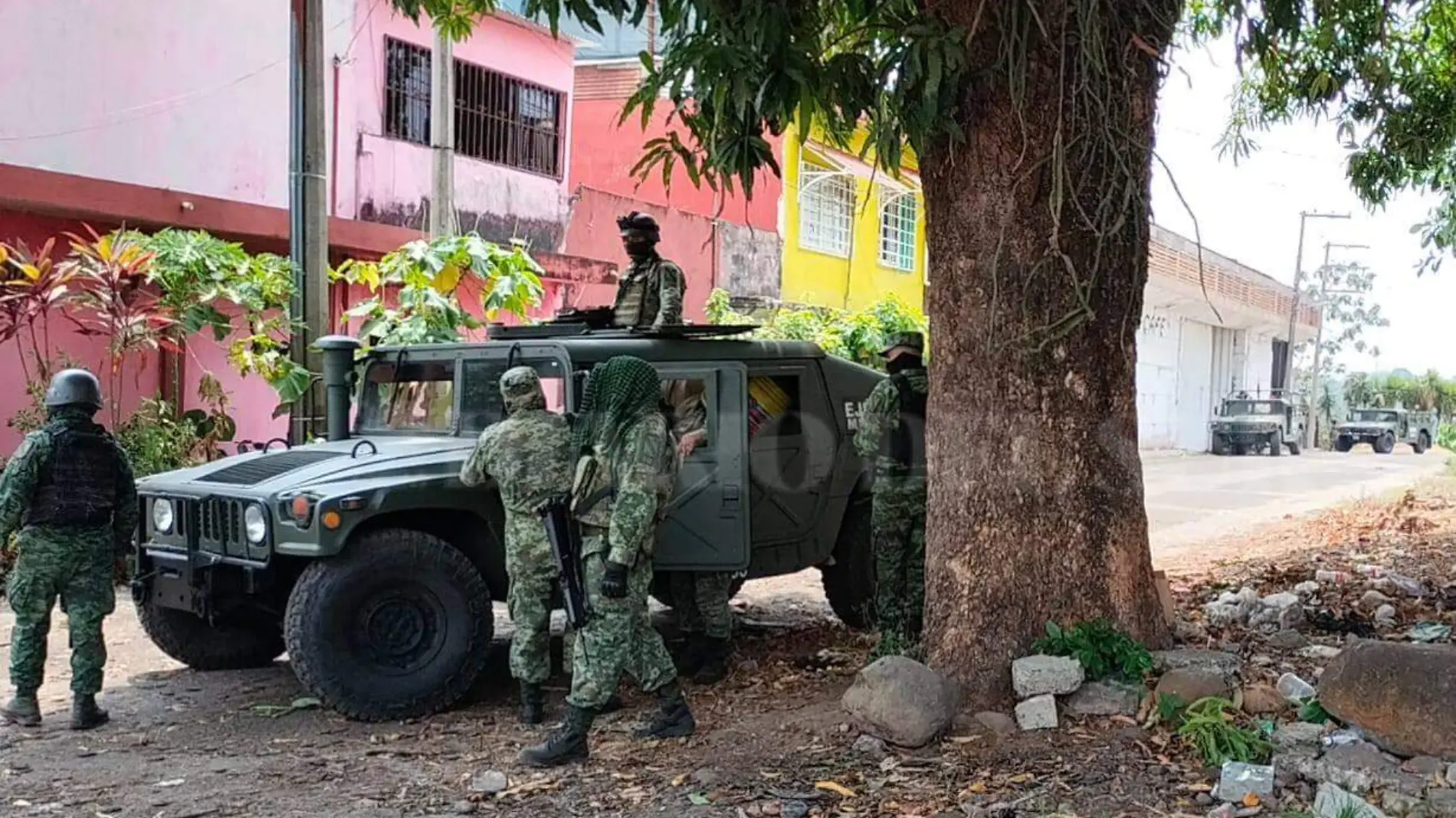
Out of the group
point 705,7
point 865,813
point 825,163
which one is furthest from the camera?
point 825,163

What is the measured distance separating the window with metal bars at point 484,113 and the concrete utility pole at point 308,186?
3912 mm

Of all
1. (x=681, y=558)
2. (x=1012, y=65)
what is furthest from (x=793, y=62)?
(x=681, y=558)

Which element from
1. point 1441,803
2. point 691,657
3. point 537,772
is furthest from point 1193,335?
point 537,772

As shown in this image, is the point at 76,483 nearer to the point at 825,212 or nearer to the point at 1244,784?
the point at 1244,784

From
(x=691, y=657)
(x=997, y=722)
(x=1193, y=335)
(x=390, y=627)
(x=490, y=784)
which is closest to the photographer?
(x=490, y=784)

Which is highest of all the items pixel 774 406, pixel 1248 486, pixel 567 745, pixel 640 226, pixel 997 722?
pixel 640 226

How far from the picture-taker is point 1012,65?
4.77 meters

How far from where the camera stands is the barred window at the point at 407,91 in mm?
12477

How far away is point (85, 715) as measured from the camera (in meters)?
5.20

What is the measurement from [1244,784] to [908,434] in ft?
8.51

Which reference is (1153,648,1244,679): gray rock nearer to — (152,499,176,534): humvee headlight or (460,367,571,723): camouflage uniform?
(460,367,571,723): camouflage uniform

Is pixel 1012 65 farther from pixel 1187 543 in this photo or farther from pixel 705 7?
pixel 1187 543

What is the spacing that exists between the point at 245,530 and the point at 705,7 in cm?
281

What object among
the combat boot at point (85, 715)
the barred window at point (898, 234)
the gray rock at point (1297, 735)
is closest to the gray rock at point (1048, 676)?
the gray rock at point (1297, 735)
